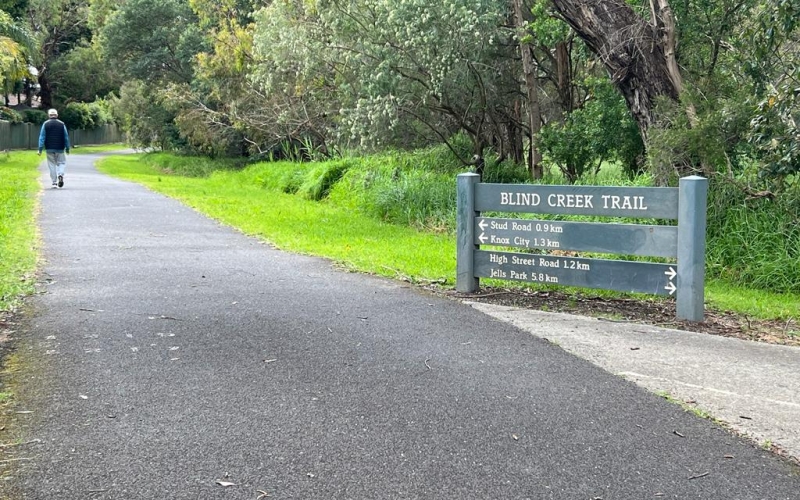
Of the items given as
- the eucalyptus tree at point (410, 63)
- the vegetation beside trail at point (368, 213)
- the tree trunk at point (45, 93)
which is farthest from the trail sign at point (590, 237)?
the tree trunk at point (45, 93)

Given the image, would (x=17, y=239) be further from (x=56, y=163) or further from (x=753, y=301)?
(x=56, y=163)

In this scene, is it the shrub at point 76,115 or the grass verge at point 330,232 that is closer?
the grass verge at point 330,232

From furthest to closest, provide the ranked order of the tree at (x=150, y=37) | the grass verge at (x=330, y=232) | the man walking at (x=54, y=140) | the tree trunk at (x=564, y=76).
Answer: the tree at (x=150, y=37)
the man walking at (x=54, y=140)
the tree trunk at (x=564, y=76)
the grass verge at (x=330, y=232)

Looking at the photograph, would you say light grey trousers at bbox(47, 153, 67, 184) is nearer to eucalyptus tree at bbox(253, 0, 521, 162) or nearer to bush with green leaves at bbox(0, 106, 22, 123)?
eucalyptus tree at bbox(253, 0, 521, 162)

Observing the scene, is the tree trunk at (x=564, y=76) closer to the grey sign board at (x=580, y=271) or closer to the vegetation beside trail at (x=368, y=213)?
the vegetation beside trail at (x=368, y=213)

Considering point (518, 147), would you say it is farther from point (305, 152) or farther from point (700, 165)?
point (305, 152)

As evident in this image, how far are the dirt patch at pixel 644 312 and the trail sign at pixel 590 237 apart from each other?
188 millimetres

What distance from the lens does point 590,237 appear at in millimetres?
7883

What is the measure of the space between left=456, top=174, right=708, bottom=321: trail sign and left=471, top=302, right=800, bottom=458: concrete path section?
0.47m

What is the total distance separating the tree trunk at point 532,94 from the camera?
1608 cm

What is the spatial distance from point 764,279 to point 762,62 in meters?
2.59

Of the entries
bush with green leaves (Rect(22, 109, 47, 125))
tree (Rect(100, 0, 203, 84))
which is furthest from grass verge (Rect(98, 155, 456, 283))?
bush with green leaves (Rect(22, 109, 47, 125))

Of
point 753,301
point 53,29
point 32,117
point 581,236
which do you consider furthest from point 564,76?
point 53,29

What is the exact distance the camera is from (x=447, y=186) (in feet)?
54.3
